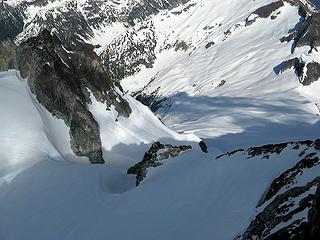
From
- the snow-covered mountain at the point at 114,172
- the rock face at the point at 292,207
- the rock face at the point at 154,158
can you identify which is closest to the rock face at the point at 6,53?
the snow-covered mountain at the point at 114,172

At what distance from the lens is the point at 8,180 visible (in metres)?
42.5

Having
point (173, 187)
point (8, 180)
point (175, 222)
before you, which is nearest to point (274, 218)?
point (175, 222)

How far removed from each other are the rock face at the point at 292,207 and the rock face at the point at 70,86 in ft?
109

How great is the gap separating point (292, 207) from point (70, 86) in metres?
44.9

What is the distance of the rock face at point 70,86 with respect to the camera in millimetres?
56625

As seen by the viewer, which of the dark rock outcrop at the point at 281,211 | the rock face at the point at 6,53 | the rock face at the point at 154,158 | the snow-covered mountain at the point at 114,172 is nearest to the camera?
the dark rock outcrop at the point at 281,211

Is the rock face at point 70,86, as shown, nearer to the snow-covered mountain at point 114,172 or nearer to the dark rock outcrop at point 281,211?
the snow-covered mountain at point 114,172

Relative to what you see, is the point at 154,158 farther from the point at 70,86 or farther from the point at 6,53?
the point at 6,53

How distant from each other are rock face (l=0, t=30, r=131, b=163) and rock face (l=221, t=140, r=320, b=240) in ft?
109

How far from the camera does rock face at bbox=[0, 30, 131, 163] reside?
56625 mm

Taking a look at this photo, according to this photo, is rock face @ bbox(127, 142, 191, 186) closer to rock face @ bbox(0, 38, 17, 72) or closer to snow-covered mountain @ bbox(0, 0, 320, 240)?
snow-covered mountain @ bbox(0, 0, 320, 240)

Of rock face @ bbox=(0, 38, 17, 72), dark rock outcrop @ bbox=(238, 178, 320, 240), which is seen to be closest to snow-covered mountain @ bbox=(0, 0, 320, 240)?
dark rock outcrop @ bbox=(238, 178, 320, 240)

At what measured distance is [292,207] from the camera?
19.2 meters

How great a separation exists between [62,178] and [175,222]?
16.5 metres
